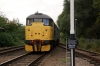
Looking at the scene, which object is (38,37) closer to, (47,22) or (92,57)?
(47,22)

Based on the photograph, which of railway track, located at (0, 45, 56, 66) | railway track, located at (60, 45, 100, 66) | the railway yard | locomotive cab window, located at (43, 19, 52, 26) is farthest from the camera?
locomotive cab window, located at (43, 19, 52, 26)

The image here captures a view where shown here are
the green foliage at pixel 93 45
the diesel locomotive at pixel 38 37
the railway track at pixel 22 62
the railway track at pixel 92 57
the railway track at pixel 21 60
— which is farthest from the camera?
the green foliage at pixel 93 45

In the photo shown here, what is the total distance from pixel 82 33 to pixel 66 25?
12.9ft

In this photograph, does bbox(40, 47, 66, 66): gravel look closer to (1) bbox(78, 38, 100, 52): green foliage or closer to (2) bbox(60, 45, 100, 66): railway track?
(2) bbox(60, 45, 100, 66): railway track

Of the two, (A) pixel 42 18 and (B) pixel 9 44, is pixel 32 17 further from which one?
(B) pixel 9 44

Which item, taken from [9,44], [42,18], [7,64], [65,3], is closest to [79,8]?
[65,3]

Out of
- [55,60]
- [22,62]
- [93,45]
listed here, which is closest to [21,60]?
[22,62]

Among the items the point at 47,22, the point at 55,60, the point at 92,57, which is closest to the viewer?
the point at 55,60

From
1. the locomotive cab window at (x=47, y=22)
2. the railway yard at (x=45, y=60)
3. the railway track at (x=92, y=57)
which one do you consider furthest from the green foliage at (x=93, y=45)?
the railway yard at (x=45, y=60)

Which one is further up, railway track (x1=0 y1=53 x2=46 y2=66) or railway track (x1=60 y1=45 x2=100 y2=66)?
railway track (x1=0 y1=53 x2=46 y2=66)

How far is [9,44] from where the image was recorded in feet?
123

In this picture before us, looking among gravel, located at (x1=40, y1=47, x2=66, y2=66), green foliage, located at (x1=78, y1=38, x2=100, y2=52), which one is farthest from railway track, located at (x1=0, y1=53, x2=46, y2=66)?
green foliage, located at (x1=78, y1=38, x2=100, y2=52)

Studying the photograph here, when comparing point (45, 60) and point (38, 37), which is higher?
point (38, 37)

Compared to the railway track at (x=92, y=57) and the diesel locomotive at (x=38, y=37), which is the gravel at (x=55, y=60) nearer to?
the diesel locomotive at (x=38, y=37)
